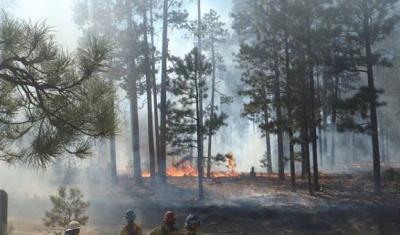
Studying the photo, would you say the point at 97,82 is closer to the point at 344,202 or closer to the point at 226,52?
the point at 344,202

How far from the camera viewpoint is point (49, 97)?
6.82m

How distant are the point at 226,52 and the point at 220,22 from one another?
315 inches

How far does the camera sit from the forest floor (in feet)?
55.9

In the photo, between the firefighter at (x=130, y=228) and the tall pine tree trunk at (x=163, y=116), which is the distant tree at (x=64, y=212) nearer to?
the firefighter at (x=130, y=228)

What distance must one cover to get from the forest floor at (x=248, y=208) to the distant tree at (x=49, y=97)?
922 centimetres

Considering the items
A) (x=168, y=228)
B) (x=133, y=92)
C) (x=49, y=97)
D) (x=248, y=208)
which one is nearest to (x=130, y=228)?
(x=168, y=228)

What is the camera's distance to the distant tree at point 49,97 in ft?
20.9

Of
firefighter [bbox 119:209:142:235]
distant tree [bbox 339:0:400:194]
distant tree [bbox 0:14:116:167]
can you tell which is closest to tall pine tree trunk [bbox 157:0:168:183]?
distant tree [bbox 339:0:400:194]

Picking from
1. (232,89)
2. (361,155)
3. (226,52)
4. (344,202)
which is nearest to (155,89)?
(344,202)

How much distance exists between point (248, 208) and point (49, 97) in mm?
13519

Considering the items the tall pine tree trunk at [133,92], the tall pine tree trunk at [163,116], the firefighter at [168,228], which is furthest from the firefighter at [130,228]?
the tall pine tree trunk at [133,92]

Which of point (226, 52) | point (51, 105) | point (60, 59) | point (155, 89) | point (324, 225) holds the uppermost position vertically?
point (226, 52)

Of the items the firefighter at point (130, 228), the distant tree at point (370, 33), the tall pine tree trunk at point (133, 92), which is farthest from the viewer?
the tall pine tree trunk at point (133, 92)

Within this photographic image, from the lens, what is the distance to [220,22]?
36906 millimetres
